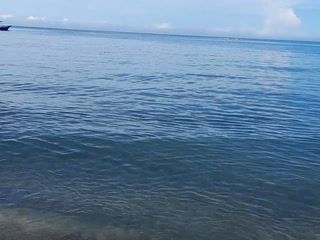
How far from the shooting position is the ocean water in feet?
40.8

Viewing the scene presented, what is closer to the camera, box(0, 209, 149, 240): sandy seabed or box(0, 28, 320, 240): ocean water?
box(0, 209, 149, 240): sandy seabed

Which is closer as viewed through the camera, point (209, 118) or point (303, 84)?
point (209, 118)

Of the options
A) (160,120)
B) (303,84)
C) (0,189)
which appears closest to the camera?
(0,189)

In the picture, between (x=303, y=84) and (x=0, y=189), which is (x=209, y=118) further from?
(x=303, y=84)

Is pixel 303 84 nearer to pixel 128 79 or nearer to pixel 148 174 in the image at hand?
pixel 128 79

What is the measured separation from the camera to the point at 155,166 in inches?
675

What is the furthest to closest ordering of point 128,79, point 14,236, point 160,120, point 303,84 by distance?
point 303,84 → point 128,79 → point 160,120 → point 14,236

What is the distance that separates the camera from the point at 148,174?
16203mm

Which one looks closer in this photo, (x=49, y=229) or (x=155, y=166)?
(x=49, y=229)

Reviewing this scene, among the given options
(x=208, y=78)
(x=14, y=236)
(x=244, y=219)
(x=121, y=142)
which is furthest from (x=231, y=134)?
(x=208, y=78)

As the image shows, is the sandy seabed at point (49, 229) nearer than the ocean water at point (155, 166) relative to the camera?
Yes

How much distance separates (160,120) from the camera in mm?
24391

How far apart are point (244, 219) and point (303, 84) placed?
36.0 meters

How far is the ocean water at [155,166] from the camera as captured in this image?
40.8 feet
